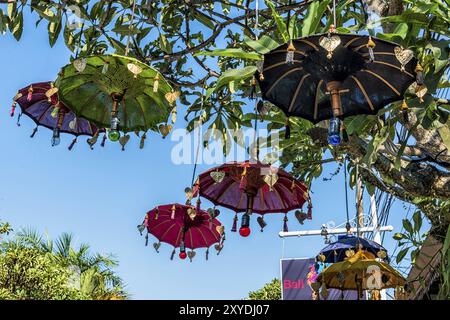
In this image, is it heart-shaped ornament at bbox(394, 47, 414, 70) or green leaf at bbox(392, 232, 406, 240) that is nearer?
heart-shaped ornament at bbox(394, 47, 414, 70)

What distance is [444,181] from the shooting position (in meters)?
3.91

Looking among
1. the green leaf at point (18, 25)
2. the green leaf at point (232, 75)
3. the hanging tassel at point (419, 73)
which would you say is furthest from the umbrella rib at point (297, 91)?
the green leaf at point (18, 25)

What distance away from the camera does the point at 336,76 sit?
3188 millimetres

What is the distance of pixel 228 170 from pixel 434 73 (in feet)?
5.07

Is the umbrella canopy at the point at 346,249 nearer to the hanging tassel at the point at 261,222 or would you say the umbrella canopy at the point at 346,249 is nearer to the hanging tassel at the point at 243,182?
the hanging tassel at the point at 261,222

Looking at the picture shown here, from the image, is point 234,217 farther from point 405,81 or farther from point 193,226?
point 405,81

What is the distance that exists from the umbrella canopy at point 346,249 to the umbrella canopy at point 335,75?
7.30 feet

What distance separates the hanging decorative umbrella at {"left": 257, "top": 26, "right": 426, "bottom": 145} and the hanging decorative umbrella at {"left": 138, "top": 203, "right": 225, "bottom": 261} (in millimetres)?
2193

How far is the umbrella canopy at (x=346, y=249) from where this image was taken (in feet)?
18.1

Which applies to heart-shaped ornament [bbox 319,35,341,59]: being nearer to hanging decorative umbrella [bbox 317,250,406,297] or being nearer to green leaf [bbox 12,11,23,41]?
green leaf [bbox 12,11,23,41]

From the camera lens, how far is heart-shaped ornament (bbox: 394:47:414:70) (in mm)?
2861

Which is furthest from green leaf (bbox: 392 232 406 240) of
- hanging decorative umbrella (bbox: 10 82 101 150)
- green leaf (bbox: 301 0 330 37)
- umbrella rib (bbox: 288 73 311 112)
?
Answer: green leaf (bbox: 301 0 330 37)

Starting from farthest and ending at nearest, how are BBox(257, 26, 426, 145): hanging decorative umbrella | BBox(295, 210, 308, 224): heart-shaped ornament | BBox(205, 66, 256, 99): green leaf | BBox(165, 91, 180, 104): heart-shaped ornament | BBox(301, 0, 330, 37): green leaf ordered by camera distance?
BBox(295, 210, 308, 224): heart-shaped ornament
BBox(165, 91, 180, 104): heart-shaped ornament
BBox(301, 0, 330, 37): green leaf
BBox(205, 66, 256, 99): green leaf
BBox(257, 26, 426, 145): hanging decorative umbrella
